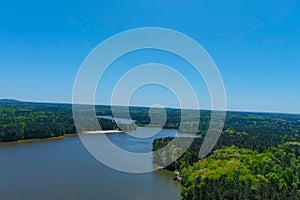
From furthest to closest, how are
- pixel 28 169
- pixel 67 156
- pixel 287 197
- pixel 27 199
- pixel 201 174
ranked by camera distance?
pixel 67 156 → pixel 28 169 → pixel 201 174 → pixel 27 199 → pixel 287 197

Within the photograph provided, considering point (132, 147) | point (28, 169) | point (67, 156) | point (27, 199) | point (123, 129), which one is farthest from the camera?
point (123, 129)

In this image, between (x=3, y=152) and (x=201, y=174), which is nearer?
(x=201, y=174)

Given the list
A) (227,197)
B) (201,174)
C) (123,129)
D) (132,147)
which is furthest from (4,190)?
(123,129)

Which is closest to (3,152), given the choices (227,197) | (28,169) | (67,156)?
(67,156)

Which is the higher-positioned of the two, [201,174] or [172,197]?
[201,174]

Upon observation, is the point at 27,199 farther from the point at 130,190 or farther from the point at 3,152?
the point at 3,152

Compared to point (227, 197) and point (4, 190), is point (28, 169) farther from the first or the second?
point (227, 197)
